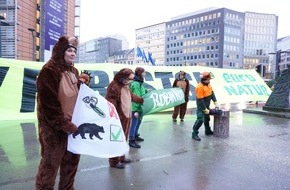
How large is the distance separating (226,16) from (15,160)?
131050mm

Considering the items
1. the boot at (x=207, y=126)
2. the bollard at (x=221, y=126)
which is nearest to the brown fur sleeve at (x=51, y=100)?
the bollard at (x=221, y=126)

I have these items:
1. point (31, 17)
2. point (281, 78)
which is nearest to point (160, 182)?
point (281, 78)

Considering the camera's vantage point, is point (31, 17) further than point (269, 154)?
Yes

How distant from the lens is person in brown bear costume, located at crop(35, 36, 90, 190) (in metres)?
2.79

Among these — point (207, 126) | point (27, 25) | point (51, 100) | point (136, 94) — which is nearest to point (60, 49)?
point (51, 100)

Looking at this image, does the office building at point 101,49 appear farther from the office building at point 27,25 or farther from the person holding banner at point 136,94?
the person holding banner at point 136,94

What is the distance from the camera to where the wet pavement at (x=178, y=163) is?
13.7 feet

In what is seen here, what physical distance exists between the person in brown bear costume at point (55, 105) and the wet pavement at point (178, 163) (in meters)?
1.15

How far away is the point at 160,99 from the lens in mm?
8266

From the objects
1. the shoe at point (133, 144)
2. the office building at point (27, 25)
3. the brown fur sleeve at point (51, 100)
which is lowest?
the shoe at point (133, 144)

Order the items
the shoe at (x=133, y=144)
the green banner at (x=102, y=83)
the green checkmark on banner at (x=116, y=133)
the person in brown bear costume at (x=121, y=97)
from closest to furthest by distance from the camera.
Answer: the green checkmark on banner at (x=116, y=133) → the person in brown bear costume at (x=121, y=97) → the shoe at (x=133, y=144) → the green banner at (x=102, y=83)

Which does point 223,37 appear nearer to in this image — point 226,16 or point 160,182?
point 226,16

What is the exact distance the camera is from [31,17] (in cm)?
4009

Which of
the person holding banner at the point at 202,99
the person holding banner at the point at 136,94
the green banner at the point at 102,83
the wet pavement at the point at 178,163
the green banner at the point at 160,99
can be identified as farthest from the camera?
the green banner at the point at 102,83
